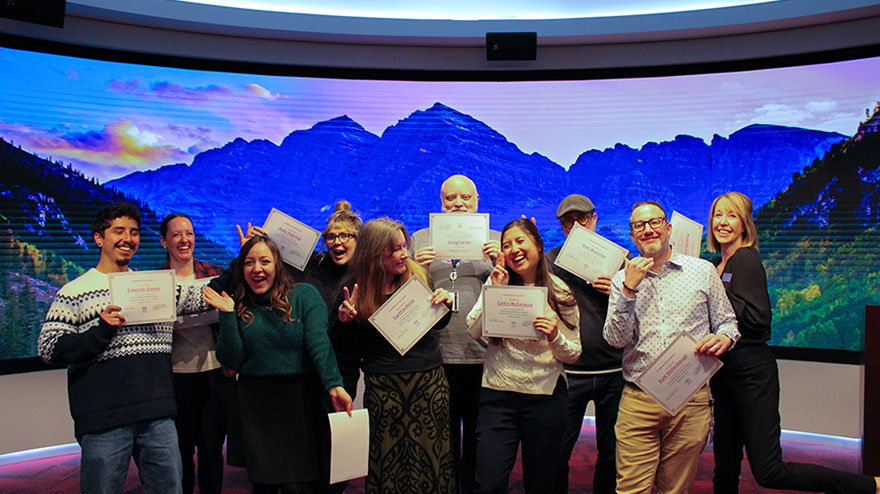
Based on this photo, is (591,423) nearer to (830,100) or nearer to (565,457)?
(565,457)

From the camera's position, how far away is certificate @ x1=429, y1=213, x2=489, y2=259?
3.03 metres

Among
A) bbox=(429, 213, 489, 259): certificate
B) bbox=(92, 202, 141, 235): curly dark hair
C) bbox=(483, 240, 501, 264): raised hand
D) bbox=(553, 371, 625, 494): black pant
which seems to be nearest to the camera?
bbox=(92, 202, 141, 235): curly dark hair

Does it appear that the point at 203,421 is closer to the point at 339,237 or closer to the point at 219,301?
the point at 219,301

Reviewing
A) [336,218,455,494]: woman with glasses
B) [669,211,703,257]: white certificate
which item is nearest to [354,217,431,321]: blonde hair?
[336,218,455,494]: woman with glasses

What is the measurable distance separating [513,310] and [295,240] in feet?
4.12

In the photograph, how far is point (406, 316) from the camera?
2617mm

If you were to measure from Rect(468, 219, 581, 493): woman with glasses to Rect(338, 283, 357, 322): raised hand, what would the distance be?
647 mm

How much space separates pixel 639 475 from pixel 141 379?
216cm

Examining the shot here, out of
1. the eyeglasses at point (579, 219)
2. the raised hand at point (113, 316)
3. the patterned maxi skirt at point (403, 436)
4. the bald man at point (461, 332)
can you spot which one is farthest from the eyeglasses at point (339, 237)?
the eyeglasses at point (579, 219)

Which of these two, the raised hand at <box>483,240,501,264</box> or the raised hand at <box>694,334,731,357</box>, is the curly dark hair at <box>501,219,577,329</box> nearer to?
the raised hand at <box>483,240,501,264</box>

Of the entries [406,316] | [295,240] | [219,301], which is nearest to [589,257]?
[406,316]

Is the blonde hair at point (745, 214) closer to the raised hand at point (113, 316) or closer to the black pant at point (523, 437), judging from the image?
the black pant at point (523, 437)

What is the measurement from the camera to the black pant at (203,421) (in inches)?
122

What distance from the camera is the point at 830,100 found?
4848mm
